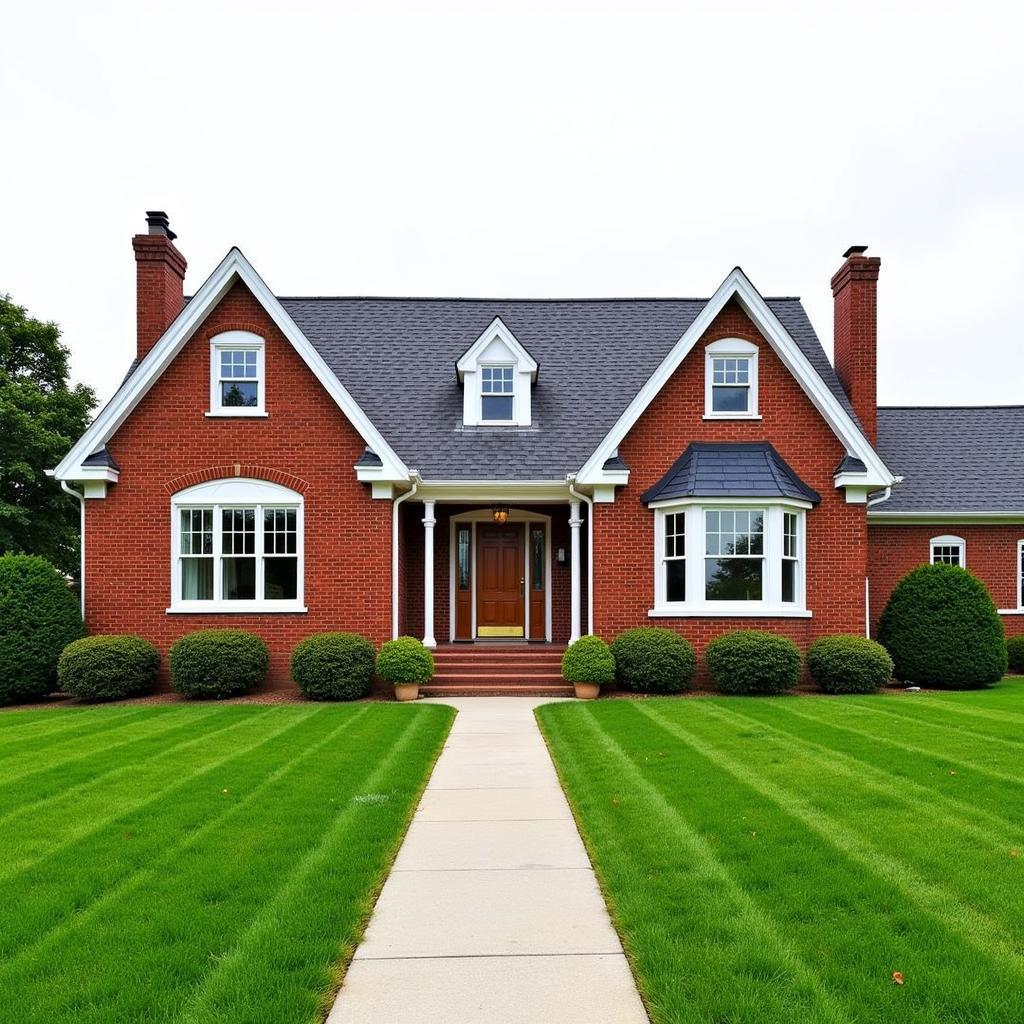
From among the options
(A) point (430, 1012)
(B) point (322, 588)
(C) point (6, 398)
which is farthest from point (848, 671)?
(C) point (6, 398)

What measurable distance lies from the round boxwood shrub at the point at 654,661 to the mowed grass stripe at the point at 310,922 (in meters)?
A: 8.11

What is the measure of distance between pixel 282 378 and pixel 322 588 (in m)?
4.04

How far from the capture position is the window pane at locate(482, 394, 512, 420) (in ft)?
60.8

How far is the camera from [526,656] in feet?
56.4

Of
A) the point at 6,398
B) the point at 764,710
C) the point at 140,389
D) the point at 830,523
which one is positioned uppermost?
the point at 6,398

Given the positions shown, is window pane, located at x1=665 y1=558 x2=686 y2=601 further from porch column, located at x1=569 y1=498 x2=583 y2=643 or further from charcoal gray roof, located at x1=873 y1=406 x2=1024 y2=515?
charcoal gray roof, located at x1=873 y1=406 x2=1024 y2=515

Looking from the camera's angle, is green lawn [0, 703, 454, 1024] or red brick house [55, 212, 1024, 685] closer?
green lawn [0, 703, 454, 1024]

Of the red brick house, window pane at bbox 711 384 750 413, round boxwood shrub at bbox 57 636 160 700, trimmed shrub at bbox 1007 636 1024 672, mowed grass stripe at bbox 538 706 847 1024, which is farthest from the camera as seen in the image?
trimmed shrub at bbox 1007 636 1024 672

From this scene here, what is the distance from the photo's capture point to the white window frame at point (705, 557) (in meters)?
16.1

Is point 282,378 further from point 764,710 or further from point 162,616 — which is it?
point 764,710

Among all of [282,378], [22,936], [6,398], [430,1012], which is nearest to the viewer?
[430,1012]

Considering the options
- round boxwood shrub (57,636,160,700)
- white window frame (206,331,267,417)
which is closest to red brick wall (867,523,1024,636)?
white window frame (206,331,267,417)

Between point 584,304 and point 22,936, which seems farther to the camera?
point 584,304

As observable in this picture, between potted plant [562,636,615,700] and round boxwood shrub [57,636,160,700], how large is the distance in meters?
7.58
